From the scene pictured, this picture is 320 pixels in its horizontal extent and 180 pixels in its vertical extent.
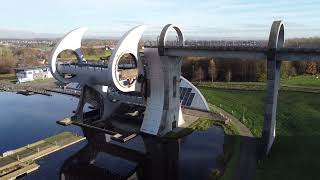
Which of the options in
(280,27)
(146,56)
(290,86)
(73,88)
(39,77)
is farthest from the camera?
(39,77)

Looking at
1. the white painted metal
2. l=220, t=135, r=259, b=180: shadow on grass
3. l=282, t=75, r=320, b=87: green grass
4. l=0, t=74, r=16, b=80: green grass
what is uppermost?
the white painted metal

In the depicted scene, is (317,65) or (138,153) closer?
(138,153)

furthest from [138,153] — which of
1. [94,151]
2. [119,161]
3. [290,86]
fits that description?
[290,86]

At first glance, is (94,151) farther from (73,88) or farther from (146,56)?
(73,88)

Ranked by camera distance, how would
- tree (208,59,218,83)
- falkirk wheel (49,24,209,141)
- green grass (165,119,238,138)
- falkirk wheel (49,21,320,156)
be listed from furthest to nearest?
tree (208,59,218,83) < green grass (165,119,238,138) < falkirk wheel (49,24,209,141) < falkirk wheel (49,21,320,156)

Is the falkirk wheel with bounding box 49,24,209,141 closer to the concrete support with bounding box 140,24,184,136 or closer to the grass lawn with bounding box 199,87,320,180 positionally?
the concrete support with bounding box 140,24,184,136

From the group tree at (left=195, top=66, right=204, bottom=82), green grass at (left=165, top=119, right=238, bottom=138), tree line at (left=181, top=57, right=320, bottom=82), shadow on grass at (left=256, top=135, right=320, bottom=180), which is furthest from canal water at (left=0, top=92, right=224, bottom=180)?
tree line at (left=181, top=57, right=320, bottom=82)

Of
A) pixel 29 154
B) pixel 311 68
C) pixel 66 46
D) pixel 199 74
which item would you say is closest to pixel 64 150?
pixel 29 154

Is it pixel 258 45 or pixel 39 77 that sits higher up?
pixel 258 45
